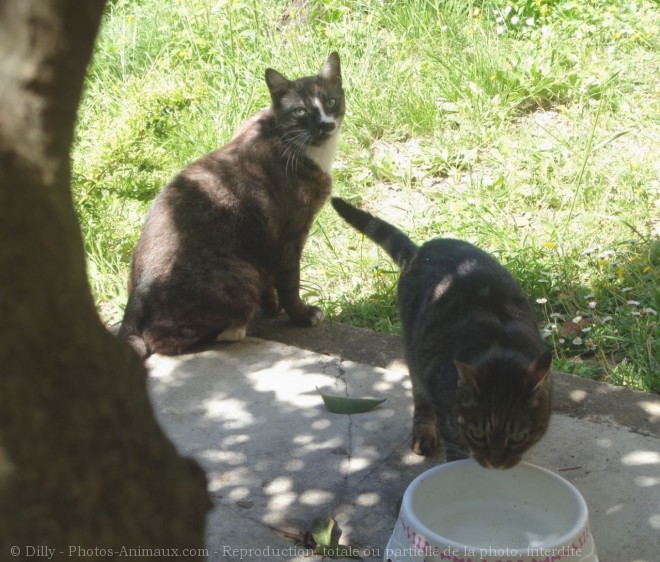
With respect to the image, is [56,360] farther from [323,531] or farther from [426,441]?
[426,441]

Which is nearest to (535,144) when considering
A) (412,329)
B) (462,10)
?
(462,10)

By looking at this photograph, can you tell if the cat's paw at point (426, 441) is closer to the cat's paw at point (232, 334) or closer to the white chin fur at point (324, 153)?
the cat's paw at point (232, 334)

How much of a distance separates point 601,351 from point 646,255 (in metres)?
0.89

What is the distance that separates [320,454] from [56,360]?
85.3 inches

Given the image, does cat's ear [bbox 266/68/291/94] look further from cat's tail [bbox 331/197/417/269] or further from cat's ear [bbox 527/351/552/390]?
cat's ear [bbox 527/351/552/390]

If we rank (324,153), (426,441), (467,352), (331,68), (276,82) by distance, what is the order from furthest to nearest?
(331,68) → (276,82) → (324,153) → (426,441) → (467,352)

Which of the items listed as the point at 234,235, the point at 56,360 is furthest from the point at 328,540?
the point at 234,235

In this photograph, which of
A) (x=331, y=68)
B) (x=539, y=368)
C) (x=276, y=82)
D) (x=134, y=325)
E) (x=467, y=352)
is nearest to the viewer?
(x=539, y=368)

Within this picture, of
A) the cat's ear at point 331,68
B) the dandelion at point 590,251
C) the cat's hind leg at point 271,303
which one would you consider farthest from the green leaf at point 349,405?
the cat's ear at point 331,68

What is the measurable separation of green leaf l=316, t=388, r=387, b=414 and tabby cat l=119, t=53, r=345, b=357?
846 millimetres

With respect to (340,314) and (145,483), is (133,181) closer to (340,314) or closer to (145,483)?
(340,314)

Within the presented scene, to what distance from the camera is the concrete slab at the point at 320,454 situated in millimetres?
2904

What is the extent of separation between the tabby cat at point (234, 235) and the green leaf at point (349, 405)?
85 cm

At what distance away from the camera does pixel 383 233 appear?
3.88 meters
